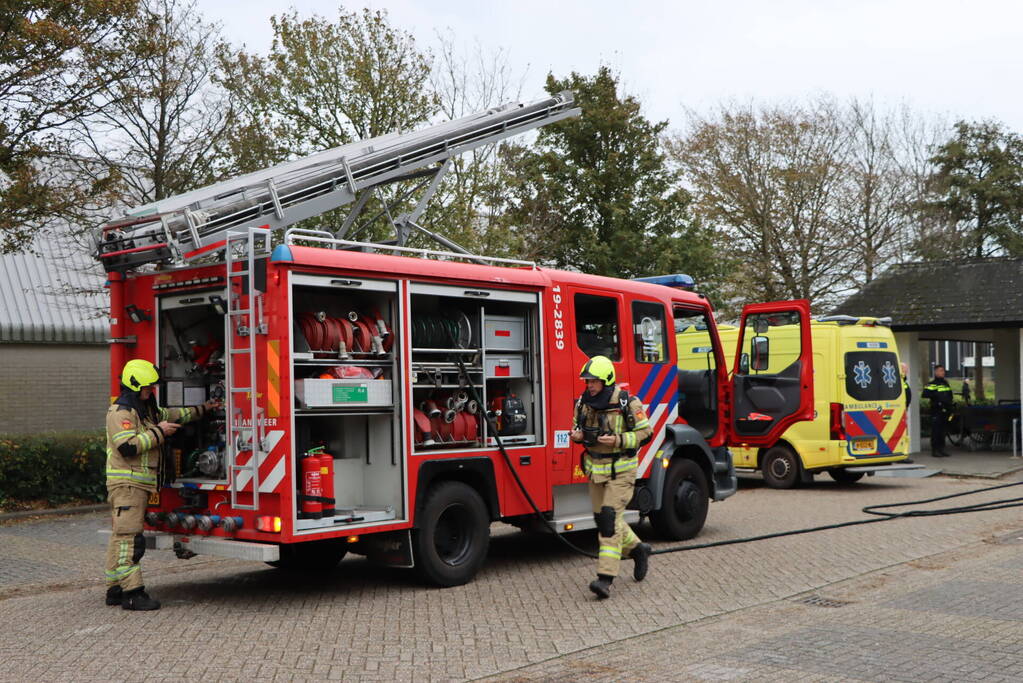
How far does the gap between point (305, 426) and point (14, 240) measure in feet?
25.6

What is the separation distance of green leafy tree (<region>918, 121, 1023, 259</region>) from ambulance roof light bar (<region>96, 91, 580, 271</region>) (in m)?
32.5

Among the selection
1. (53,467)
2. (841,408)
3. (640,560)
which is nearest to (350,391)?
(640,560)

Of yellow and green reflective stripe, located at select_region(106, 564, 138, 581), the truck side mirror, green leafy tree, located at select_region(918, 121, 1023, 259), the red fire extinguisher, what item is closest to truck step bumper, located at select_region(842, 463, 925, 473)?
the truck side mirror

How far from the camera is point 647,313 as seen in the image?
424 inches

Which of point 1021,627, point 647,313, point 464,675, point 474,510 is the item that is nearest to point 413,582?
point 474,510

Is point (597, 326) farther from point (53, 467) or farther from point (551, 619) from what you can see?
point (53, 467)

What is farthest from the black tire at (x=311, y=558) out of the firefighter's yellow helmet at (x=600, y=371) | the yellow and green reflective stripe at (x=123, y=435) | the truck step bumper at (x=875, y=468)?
the truck step bumper at (x=875, y=468)

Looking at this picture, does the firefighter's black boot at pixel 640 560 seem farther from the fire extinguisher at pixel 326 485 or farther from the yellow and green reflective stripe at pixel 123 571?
the yellow and green reflective stripe at pixel 123 571

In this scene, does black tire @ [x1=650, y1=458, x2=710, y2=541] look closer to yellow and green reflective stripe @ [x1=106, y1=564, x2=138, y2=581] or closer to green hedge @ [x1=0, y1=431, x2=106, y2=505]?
yellow and green reflective stripe @ [x1=106, y1=564, x2=138, y2=581]

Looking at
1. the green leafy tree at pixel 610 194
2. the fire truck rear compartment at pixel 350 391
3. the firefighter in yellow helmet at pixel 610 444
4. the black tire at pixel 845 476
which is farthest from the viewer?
the green leafy tree at pixel 610 194

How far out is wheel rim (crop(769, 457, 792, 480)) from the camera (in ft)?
53.2

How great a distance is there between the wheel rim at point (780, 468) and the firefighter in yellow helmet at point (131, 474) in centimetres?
1063

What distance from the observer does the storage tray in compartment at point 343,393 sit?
7.68 m

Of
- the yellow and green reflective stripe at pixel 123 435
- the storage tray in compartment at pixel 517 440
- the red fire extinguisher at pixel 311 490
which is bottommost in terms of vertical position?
the red fire extinguisher at pixel 311 490
